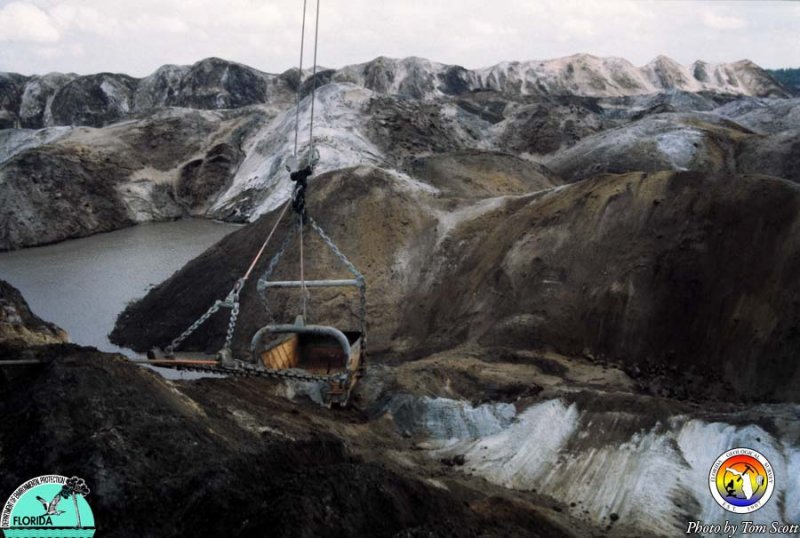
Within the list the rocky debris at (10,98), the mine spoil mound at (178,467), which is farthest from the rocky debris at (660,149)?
the rocky debris at (10,98)

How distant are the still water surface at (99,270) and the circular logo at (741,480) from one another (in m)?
14.5

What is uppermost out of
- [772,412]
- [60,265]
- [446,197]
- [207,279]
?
[446,197]

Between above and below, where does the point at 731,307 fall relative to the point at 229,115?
below

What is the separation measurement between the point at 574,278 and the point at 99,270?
18.6 meters

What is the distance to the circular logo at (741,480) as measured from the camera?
24.9 ft

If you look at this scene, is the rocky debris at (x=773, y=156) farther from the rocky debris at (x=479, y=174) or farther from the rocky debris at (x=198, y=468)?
the rocky debris at (x=198, y=468)

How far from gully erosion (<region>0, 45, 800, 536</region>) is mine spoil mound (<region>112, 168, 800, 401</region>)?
A: 0.06 meters

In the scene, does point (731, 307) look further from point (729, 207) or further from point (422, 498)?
point (422, 498)

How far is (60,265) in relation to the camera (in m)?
26.0

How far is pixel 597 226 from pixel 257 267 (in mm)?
9401

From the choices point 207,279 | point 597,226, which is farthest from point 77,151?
point 597,226

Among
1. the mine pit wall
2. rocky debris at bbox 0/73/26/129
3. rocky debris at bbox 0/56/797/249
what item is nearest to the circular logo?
the mine pit wall

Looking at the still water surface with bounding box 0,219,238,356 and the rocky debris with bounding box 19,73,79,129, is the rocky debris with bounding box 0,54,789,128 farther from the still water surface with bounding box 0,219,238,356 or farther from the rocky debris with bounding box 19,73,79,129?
the still water surface with bounding box 0,219,238,356

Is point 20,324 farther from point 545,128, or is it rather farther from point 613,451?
point 545,128
